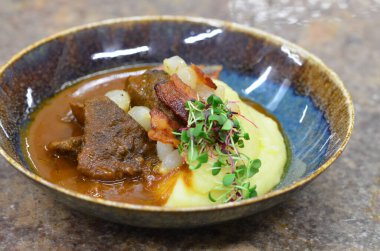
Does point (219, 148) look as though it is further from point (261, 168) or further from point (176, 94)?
point (176, 94)

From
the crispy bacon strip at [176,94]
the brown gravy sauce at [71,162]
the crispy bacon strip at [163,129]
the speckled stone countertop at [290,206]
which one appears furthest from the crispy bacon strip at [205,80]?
the speckled stone countertop at [290,206]

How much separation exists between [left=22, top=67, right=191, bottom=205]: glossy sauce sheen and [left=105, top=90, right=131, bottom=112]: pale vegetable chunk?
31cm

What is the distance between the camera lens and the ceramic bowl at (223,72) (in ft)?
10.8

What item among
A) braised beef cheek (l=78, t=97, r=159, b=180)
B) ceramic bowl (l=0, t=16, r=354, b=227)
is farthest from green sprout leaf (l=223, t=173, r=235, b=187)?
braised beef cheek (l=78, t=97, r=159, b=180)

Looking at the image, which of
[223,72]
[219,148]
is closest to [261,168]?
[219,148]

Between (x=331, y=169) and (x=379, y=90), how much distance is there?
1.25 metres

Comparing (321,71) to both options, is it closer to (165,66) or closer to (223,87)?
(223,87)

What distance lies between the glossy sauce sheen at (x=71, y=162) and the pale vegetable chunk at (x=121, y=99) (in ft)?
1.00

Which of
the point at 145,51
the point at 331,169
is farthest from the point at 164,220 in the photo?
the point at 145,51

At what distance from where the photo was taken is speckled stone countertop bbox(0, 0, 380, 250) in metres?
2.99

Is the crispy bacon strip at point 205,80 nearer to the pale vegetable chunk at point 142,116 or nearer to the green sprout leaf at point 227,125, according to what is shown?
the pale vegetable chunk at point 142,116

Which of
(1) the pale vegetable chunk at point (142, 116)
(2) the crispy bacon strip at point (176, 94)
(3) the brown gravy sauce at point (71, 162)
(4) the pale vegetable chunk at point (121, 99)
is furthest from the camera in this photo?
(4) the pale vegetable chunk at point (121, 99)

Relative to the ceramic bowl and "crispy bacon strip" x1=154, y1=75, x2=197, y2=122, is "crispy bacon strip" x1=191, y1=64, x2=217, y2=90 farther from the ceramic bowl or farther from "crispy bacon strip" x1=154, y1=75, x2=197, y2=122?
the ceramic bowl

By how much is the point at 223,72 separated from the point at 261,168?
4.22ft
